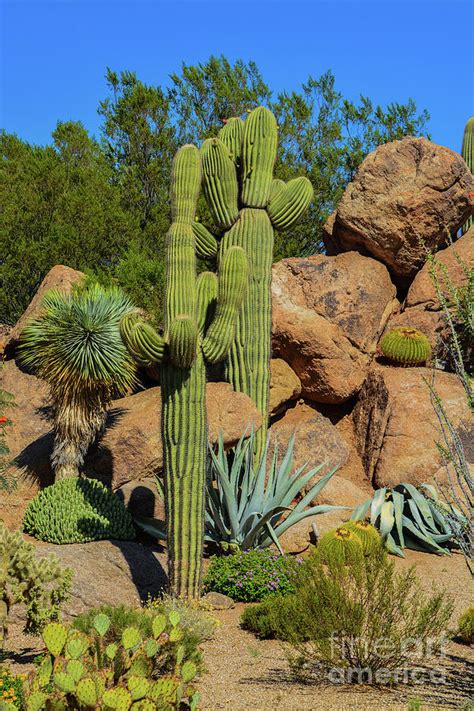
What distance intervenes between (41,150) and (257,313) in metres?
11.6

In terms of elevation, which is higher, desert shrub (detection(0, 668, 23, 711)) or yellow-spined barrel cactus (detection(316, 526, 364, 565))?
yellow-spined barrel cactus (detection(316, 526, 364, 565))

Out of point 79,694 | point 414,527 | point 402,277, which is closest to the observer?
point 79,694

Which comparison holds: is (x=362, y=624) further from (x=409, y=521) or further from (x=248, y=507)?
(x=409, y=521)

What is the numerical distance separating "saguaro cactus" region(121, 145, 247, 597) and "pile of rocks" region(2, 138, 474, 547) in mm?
2489

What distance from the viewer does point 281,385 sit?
14.1 metres

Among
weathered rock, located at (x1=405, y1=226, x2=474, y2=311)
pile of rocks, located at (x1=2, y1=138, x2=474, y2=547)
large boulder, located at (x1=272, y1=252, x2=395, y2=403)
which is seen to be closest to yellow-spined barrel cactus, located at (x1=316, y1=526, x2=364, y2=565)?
pile of rocks, located at (x1=2, y1=138, x2=474, y2=547)

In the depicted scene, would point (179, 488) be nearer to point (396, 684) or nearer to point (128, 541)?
point (128, 541)

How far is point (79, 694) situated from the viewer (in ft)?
16.3

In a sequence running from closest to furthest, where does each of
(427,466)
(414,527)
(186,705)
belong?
1. (186,705)
2. (414,527)
3. (427,466)

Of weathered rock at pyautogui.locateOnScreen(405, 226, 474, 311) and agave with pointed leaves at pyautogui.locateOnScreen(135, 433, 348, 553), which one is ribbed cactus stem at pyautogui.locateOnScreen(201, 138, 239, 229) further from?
weathered rock at pyautogui.locateOnScreen(405, 226, 474, 311)

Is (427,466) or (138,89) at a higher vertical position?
(138,89)

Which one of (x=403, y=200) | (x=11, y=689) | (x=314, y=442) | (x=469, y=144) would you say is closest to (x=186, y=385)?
(x=11, y=689)

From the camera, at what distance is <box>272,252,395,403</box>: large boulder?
14281 millimetres

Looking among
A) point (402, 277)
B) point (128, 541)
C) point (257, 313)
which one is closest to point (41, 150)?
point (402, 277)
